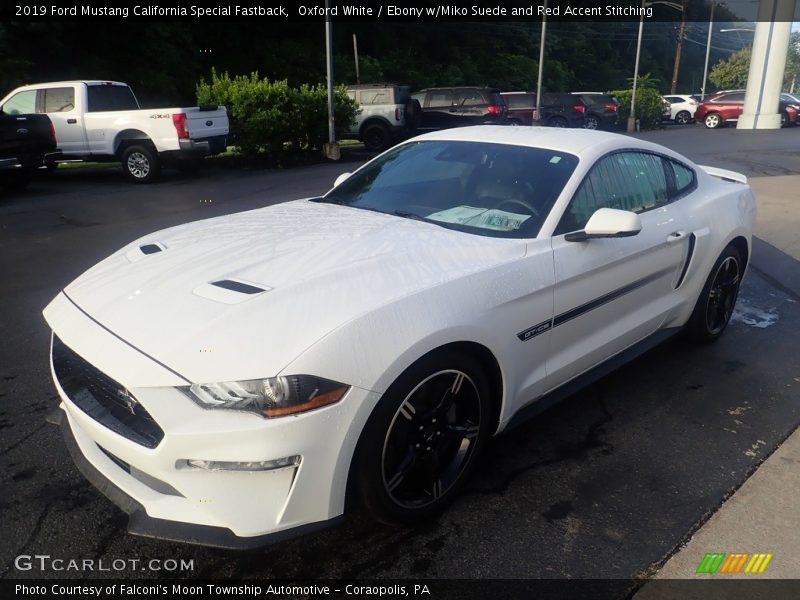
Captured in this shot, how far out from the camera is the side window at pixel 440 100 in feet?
74.7

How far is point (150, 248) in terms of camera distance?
129 inches

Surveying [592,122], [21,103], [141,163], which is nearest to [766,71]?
[592,122]

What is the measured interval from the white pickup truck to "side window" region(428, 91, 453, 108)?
10612mm

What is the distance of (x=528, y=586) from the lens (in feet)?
8.22

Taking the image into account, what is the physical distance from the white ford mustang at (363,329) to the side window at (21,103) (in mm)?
12166

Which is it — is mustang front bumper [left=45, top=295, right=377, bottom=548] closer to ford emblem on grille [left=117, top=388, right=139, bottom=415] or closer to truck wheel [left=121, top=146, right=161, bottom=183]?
ford emblem on grille [left=117, top=388, right=139, bottom=415]

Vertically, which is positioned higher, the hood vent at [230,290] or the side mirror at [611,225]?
→ the side mirror at [611,225]

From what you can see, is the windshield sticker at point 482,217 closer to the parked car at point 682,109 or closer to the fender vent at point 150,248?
the fender vent at point 150,248

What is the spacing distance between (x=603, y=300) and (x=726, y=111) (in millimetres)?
33314

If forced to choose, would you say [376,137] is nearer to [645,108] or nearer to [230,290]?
[645,108]

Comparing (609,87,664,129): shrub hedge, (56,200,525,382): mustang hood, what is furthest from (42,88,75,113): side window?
(609,87,664,129): shrub hedge

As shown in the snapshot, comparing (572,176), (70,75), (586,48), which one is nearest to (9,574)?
(572,176)

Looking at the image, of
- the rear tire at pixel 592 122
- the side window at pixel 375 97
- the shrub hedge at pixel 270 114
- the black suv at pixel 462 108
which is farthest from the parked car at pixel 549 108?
the shrub hedge at pixel 270 114

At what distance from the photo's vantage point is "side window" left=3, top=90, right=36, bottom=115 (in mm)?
13578
